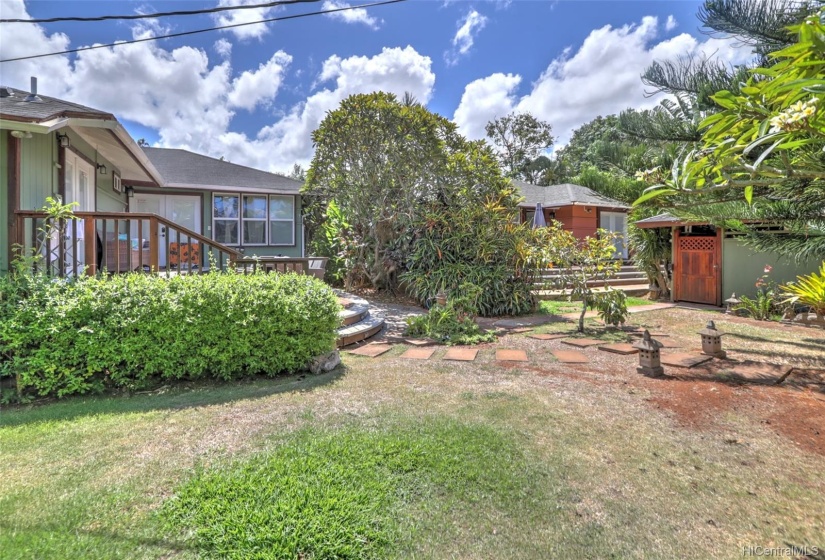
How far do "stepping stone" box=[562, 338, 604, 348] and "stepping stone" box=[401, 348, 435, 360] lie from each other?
7.08 ft

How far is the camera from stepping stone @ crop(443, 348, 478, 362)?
17.3 ft

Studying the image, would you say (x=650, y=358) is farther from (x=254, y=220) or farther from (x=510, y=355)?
(x=254, y=220)

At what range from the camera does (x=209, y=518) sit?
2010mm

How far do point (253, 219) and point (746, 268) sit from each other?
556 inches

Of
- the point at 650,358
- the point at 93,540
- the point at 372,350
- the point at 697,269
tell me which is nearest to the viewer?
the point at 93,540

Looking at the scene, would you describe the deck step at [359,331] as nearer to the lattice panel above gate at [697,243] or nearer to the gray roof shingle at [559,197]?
the lattice panel above gate at [697,243]

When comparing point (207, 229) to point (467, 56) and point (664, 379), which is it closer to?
point (467, 56)

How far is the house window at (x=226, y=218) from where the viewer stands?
1252 cm

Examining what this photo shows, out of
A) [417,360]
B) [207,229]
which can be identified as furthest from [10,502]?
[207,229]

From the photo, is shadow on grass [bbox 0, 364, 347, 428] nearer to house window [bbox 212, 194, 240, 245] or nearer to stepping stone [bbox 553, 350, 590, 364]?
stepping stone [bbox 553, 350, 590, 364]

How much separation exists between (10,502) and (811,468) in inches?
186

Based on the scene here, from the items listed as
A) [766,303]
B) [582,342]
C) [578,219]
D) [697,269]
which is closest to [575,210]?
[578,219]

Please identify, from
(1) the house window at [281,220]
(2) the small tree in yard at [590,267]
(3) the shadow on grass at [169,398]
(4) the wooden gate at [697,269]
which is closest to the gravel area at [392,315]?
(3) the shadow on grass at [169,398]

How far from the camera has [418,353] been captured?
558 cm
